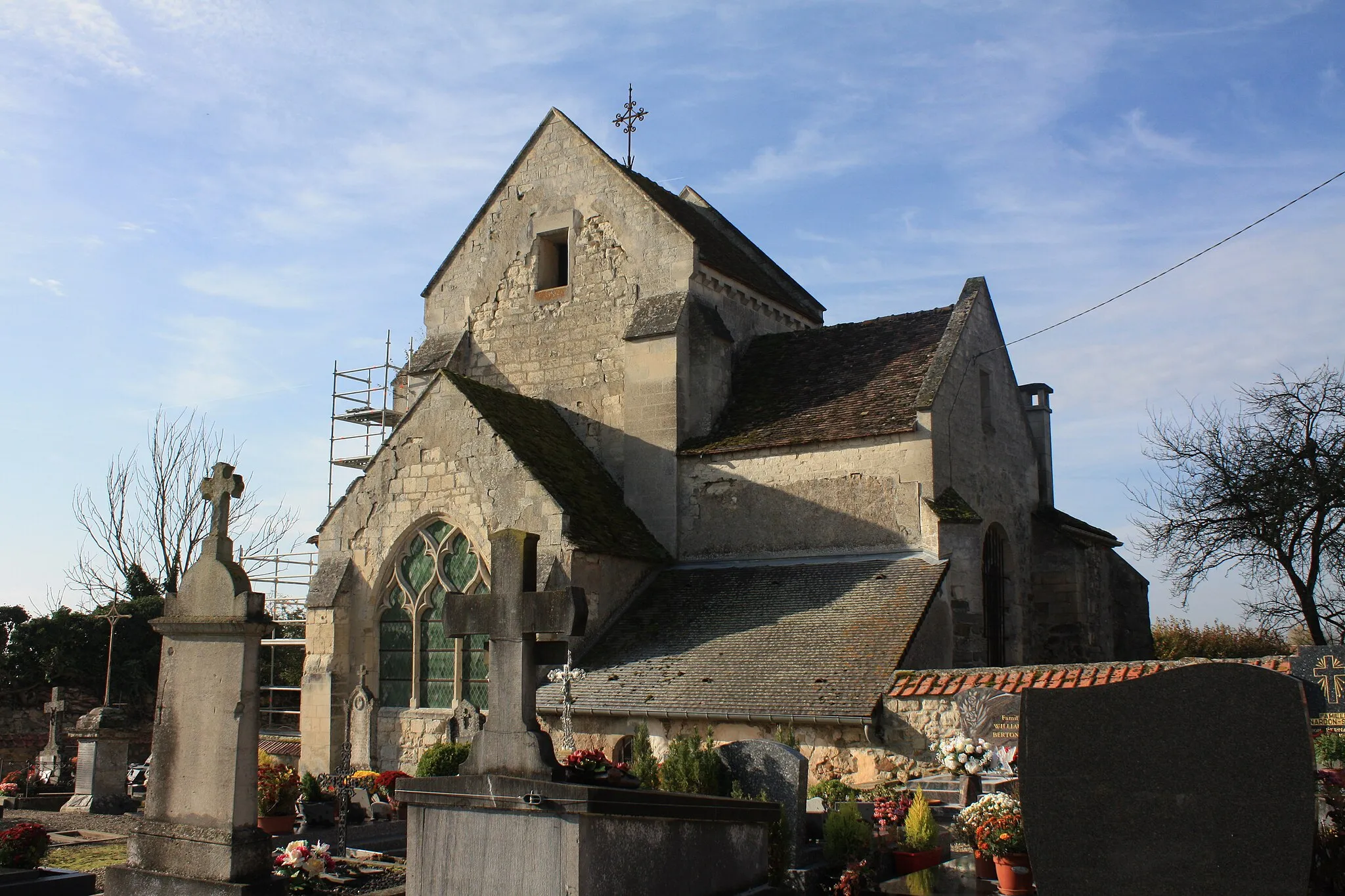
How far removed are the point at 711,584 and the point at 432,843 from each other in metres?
11.0

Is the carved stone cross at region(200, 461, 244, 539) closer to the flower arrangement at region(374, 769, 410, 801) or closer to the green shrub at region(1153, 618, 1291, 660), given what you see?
the flower arrangement at region(374, 769, 410, 801)

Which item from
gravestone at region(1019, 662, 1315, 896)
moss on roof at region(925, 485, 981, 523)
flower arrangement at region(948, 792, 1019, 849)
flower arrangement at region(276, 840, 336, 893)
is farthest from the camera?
moss on roof at region(925, 485, 981, 523)

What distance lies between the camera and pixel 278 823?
1516 cm

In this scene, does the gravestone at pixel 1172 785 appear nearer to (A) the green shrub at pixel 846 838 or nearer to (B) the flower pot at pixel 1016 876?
(B) the flower pot at pixel 1016 876

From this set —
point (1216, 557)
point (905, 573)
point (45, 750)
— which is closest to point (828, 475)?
point (905, 573)

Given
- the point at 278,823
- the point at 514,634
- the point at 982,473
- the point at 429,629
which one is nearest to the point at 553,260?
the point at 429,629

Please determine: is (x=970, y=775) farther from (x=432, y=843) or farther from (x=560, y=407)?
(x=560, y=407)

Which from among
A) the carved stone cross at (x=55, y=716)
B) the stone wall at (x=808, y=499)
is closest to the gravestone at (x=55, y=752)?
the carved stone cross at (x=55, y=716)

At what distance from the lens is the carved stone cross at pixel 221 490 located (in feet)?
34.7

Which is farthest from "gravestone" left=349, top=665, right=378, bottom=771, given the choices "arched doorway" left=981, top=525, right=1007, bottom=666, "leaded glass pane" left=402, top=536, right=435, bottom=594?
"arched doorway" left=981, top=525, right=1007, bottom=666

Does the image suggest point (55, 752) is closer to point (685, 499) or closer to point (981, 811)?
point (685, 499)

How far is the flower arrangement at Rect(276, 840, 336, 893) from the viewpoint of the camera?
10617 mm

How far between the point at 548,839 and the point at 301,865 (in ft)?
14.0

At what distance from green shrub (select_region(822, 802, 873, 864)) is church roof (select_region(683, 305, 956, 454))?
822cm
